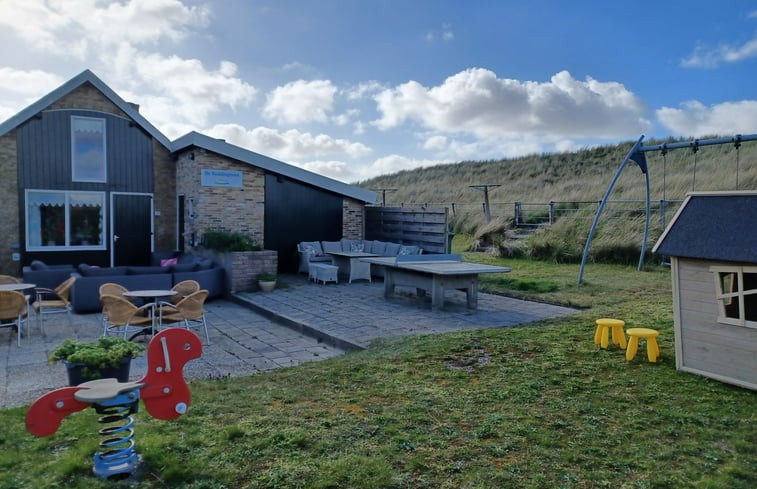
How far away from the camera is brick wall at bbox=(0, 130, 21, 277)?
1241cm

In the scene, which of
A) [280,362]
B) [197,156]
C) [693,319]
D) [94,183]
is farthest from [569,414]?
[94,183]

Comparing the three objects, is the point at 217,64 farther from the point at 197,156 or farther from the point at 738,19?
the point at 738,19

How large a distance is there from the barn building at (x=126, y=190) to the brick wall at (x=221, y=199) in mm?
25

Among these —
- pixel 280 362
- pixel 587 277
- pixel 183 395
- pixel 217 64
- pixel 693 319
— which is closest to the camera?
pixel 183 395

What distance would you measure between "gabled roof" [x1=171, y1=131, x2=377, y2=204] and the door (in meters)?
1.74

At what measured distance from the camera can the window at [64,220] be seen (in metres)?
12.8

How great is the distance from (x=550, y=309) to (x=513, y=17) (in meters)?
5.54

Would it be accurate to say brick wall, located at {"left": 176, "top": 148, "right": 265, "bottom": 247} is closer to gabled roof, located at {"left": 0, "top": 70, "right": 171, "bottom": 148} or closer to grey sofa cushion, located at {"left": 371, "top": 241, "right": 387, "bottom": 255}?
gabled roof, located at {"left": 0, "top": 70, "right": 171, "bottom": 148}

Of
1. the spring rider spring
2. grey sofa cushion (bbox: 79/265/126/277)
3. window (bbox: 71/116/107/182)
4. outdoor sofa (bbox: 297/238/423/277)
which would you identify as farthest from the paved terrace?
window (bbox: 71/116/107/182)

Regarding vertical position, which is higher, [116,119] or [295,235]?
[116,119]

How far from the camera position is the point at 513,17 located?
10.1m

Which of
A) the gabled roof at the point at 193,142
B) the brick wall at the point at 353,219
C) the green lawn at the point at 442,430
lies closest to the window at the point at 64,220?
the gabled roof at the point at 193,142

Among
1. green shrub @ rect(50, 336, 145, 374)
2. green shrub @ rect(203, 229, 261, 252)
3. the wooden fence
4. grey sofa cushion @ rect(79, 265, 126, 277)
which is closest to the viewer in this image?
green shrub @ rect(50, 336, 145, 374)

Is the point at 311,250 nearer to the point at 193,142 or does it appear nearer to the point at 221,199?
the point at 221,199
